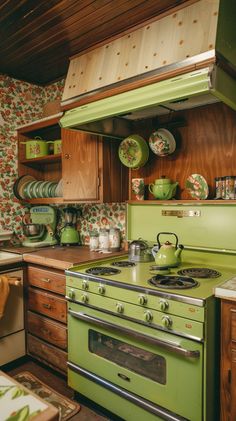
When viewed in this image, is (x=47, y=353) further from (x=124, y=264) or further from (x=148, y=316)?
(x=148, y=316)

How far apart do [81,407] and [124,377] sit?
0.55 meters

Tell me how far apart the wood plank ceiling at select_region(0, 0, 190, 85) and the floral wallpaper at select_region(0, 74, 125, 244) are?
0.33 metres

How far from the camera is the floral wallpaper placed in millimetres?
3071

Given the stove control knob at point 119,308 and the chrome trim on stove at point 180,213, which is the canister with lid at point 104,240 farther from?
the stove control knob at point 119,308

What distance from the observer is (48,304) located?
7.90ft

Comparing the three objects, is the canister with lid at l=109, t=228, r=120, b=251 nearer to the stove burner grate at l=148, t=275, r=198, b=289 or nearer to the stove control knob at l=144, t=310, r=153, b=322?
the stove burner grate at l=148, t=275, r=198, b=289

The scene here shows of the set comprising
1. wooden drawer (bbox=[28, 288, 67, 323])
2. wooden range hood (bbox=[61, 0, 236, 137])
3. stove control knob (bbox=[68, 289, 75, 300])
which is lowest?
wooden drawer (bbox=[28, 288, 67, 323])

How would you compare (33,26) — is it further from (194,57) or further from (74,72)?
(194,57)

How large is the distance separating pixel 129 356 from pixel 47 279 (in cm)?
91

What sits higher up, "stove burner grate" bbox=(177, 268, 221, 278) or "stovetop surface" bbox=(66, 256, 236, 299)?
"stove burner grate" bbox=(177, 268, 221, 278)

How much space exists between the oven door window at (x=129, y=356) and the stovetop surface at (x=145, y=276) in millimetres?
352

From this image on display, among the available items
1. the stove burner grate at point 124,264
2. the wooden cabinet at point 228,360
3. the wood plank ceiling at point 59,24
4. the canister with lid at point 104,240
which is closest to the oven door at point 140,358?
the wooden cabinet at point 228,360

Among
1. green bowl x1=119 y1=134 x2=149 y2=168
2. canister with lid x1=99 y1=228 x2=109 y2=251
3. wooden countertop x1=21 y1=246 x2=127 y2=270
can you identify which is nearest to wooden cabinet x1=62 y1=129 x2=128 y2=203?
green bowl x1=119 y1=134 x2=149 y2=168

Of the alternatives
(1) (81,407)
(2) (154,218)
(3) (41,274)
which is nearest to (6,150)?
(3) (41,274)
